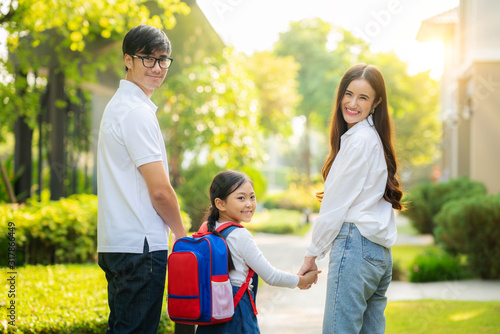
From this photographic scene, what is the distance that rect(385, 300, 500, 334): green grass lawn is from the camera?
478cm

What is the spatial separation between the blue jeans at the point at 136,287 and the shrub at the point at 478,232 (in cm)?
628

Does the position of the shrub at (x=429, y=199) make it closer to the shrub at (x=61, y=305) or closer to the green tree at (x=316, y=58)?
the shrub at (x=61, y=305)

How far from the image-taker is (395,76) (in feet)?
93.7

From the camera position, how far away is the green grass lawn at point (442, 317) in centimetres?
478

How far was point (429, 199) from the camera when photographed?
39.0 feet

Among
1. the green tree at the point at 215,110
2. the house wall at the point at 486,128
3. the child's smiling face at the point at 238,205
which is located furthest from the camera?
the green tree at the point at 215,110

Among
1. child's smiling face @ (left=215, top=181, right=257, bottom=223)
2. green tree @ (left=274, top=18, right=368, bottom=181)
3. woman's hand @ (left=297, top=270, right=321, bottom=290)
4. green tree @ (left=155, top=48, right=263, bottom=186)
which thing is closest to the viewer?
child's smiling face @ (left=215, top=181, right=257, bottom=223)

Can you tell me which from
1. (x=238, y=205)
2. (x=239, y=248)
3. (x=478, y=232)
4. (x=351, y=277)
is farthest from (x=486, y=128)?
(x=239, y=248)

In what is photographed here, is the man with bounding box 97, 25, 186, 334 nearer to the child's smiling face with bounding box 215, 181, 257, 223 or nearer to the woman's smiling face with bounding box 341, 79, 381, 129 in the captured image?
the child's smiling face with bounding box 215, 181, 257, 223

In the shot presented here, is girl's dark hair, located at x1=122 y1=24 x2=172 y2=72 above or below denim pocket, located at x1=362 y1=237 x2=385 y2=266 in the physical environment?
above

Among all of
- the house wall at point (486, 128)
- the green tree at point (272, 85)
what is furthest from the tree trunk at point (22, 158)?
the green tree at point (272, 85)

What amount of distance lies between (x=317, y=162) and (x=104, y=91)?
41496 mm

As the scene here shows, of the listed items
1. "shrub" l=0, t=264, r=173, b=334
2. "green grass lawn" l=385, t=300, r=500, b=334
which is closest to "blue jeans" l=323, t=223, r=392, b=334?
"shrub" l=0, t=264, r=173, b=334

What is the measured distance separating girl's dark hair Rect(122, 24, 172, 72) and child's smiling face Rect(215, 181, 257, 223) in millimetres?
751
